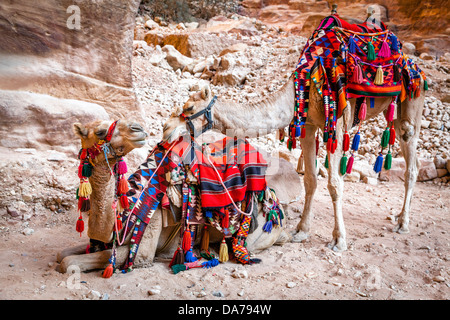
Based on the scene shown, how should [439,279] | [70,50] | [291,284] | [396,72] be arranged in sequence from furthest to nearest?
[70,50] < [396,72] < [439,279] < [291,284]

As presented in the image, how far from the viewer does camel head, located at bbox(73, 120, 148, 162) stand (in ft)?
8.81

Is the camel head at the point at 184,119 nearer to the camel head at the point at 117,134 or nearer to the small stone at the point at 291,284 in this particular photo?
the camel head at the point at 117,134

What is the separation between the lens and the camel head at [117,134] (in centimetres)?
269

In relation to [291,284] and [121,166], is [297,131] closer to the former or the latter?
[291,284]

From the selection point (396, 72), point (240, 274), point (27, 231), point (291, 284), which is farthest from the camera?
point (396, 72)

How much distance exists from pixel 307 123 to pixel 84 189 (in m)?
2.57

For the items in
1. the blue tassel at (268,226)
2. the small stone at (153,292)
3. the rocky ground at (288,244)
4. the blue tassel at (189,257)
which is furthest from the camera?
the blue tassel at (268,226)

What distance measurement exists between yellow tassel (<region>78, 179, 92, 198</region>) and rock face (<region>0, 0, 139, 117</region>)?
10.3 feet

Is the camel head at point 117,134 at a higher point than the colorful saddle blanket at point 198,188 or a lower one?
higher

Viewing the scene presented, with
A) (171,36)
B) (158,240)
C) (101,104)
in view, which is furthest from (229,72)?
(158,240)

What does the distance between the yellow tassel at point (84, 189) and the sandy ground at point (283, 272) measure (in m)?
0.69

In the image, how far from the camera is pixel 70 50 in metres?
5.65

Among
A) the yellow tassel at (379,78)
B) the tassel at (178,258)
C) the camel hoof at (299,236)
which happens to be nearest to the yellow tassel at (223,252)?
the tassel at (178,258)

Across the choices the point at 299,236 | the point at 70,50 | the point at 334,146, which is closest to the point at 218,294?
the point at 299,236
